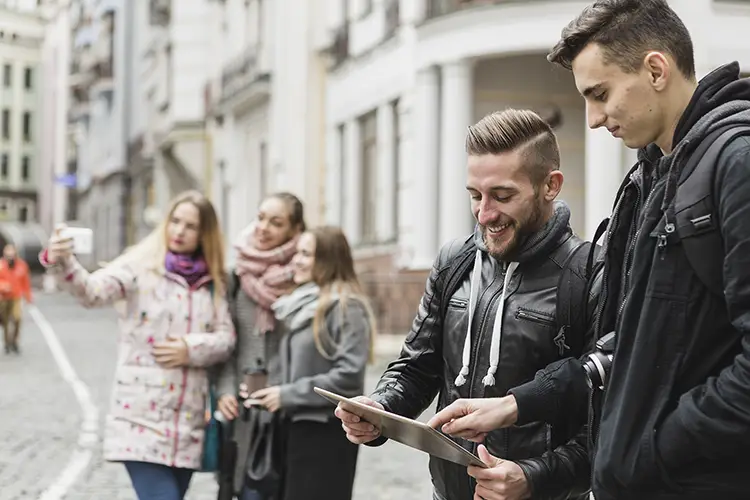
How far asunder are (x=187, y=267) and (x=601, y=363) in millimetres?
3635

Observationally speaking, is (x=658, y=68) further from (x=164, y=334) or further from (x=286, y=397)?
(x=164, y=334)

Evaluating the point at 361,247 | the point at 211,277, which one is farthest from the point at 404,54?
Result: the point at 211,277

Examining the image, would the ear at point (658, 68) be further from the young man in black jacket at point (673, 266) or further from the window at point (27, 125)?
the window at point (27, 125)

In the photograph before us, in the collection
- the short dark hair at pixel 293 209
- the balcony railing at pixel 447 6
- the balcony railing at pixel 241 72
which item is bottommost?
the short dark hair at pixel 293 209

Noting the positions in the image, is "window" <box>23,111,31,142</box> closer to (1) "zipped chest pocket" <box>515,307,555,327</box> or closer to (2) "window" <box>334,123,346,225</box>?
(2) "window" <box>334,123,346,225</box>

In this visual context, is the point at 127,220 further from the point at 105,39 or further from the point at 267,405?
the point at 267,405

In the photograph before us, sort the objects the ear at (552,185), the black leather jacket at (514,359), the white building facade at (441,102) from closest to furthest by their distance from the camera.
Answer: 1. the black leather jacket at (514,359)
2. the ear at (552,185)
3. the white building facade at (441,102)

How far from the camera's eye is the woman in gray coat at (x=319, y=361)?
19.6 feet

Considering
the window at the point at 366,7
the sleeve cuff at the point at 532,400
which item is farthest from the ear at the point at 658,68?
the window at the point at 366,7

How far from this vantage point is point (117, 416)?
622cm

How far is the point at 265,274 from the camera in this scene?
6469 mm

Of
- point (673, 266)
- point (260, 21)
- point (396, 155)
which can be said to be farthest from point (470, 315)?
point (260, 21)

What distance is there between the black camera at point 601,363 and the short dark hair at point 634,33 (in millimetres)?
600

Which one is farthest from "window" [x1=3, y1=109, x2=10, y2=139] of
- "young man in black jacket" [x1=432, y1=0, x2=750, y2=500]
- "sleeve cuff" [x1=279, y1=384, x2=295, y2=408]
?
"young man in black jacket" [x1=432, y1=0, x2=750, y2=500]
